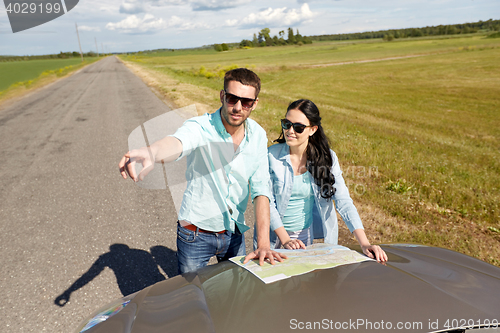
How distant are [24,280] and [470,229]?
539 centimetres

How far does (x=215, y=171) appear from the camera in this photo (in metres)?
1.89

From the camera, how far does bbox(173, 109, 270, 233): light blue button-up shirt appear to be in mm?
1904

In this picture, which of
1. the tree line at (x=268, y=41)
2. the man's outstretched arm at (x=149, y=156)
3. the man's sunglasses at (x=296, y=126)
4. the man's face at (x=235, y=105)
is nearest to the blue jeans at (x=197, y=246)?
the man's outstretched arm at (x=149, y=156)

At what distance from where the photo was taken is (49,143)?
8211 mm

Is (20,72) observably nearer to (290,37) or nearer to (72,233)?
(72,233)

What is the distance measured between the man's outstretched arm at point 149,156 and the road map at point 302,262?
0.74 m

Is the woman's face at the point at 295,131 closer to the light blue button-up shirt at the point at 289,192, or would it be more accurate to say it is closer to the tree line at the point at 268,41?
the light blue button-up shirt at the point at 289,192

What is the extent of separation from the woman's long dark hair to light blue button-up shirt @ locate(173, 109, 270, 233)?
0.63 m

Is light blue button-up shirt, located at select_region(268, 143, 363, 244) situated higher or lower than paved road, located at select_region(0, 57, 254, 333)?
higher

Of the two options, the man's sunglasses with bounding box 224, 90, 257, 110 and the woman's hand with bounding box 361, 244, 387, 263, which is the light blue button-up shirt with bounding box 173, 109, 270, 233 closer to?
the man's sunglasses with bounding box 224, 90, 257, 110

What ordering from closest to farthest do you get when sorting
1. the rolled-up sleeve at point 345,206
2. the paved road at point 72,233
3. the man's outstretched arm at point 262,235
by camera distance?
the man's outstretched arm at point 262,235, the rolled-up sleeve at point 345,206, the paved road at point 72,233

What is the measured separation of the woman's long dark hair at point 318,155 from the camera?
7.91 feet

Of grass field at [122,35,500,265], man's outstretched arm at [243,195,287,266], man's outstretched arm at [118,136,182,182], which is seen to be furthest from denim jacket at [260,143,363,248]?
grass field at [122,35,500,265]

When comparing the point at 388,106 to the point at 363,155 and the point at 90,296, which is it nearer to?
the point at 363,155
